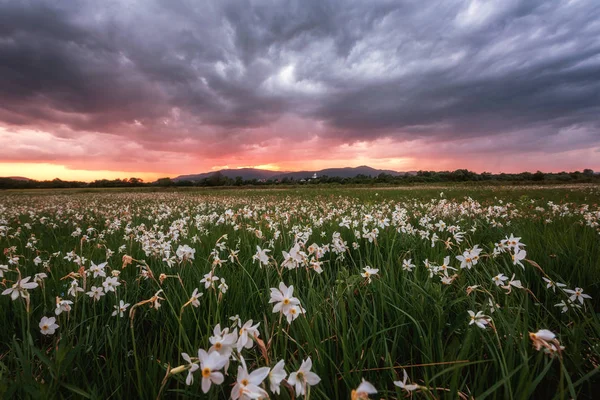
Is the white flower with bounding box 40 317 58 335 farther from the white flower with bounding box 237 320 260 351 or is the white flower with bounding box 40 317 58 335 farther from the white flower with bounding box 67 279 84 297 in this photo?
the white flower with bounding box 237 320 260 351

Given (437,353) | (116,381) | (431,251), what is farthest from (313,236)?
(116,381)

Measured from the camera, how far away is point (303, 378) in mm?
1257

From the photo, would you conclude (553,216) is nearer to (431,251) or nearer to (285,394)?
(431,251)

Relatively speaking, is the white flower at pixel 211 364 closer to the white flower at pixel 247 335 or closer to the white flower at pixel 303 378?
Result: the white flower at pixel 247 335

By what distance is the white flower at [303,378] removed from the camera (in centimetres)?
120

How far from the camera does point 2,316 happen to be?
8.87 ft

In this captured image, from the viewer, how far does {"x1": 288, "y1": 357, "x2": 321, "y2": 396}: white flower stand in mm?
1204

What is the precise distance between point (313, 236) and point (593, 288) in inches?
149

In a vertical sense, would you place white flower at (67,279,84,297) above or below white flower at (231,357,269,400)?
below

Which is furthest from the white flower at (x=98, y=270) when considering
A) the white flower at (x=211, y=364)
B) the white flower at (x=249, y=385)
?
the white flower at (x=249, y=385)

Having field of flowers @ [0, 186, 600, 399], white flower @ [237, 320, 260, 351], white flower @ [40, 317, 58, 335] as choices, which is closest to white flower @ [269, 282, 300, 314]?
field of flowers @ [0, 186, 600, 399]

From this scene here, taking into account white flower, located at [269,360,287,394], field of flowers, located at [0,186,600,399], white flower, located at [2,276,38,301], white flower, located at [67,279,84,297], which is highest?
white flower, located at [2,276,38,301]

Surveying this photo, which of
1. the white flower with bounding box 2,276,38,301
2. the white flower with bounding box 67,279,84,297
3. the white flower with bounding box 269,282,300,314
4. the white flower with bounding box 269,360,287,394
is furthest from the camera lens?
the white flower with bounding box 67,279,84,297

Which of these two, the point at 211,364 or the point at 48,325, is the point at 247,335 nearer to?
the point at 211,364
